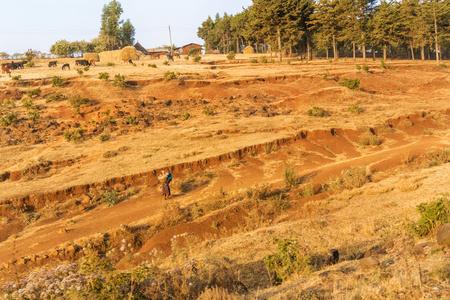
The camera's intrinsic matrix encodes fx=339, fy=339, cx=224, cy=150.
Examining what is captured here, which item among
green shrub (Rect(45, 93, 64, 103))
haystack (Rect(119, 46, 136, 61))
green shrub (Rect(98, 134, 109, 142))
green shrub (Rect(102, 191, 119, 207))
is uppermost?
haystack (Rect(119, 46, 136, 61))

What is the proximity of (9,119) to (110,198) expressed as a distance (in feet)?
44.7

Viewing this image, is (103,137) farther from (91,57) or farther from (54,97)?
(91,57)

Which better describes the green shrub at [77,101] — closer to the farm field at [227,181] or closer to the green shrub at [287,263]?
the farm field at [227,181]

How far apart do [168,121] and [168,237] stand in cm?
1323

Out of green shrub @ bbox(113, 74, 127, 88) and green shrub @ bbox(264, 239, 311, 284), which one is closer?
green shrub @ bbox(264, 239, 311, 284)

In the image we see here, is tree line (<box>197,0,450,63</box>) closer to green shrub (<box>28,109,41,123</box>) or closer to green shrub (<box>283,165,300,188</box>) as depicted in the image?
green shrub (<box>28,109,41,123</box>)

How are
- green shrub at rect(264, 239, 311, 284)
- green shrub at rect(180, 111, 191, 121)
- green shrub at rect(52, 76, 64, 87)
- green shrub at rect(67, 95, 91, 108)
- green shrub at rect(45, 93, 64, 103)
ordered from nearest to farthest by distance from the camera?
green shrub at rect(264, 239, 311, 284), green shrub at rect(180, 111, 191, 121), green shrub at rect(67, 95, 91, 108), green shrub at rect(45, 93, 64, 103), green shrub at rect(52, 76, 64, 87)

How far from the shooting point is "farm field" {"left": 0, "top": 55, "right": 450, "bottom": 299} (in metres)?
5.54

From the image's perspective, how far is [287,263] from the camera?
17.3ft

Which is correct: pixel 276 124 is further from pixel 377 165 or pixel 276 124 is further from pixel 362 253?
pixel 362 253

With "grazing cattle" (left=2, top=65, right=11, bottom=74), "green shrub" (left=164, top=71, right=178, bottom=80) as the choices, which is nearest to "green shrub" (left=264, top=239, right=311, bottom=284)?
"green shrub" (left=164, top=71, right=178, bottom=80)

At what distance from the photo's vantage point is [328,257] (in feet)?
18.6

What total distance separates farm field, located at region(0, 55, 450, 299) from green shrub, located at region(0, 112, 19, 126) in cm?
24

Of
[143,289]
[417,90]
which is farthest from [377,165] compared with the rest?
[417,90]
